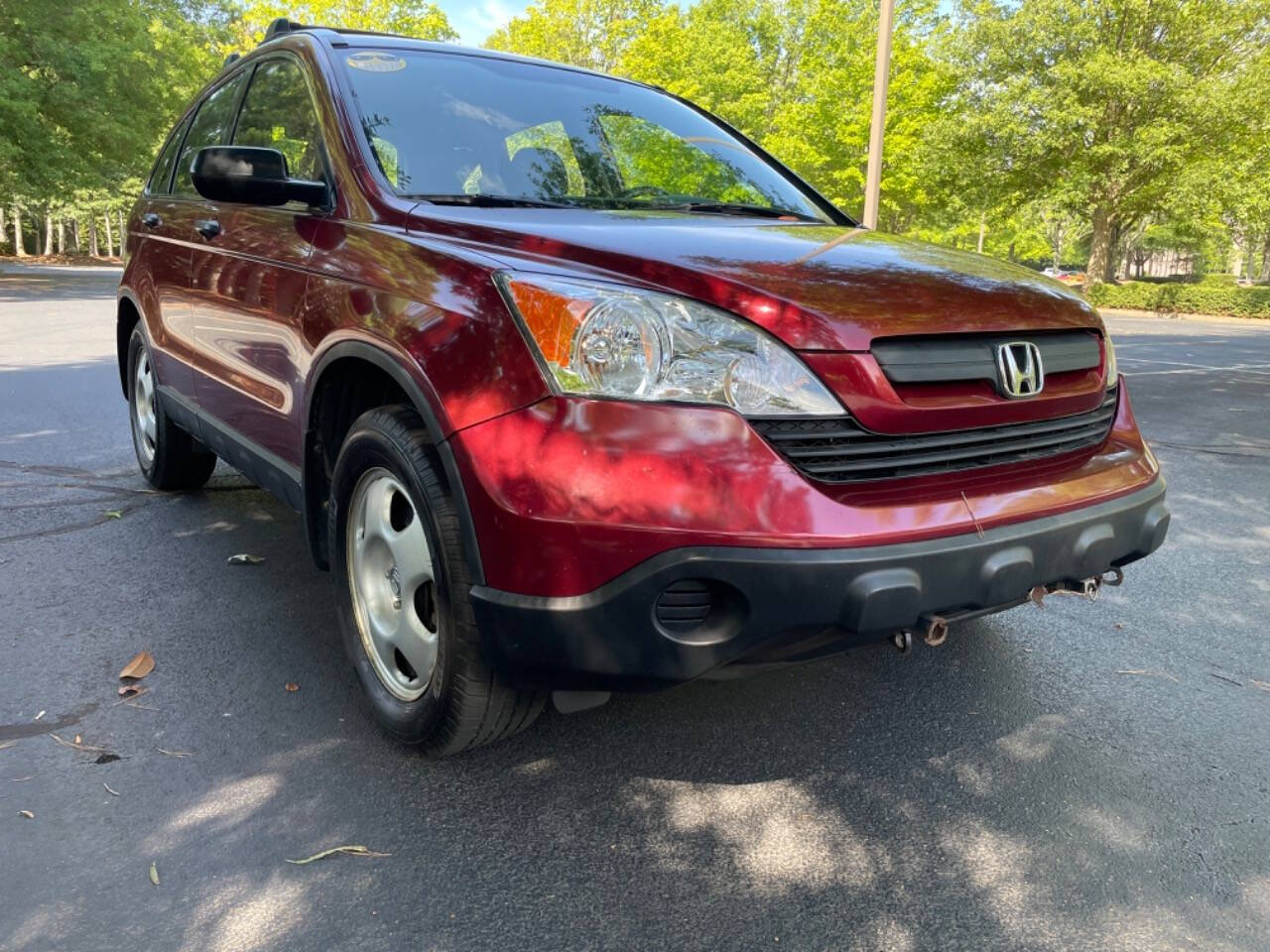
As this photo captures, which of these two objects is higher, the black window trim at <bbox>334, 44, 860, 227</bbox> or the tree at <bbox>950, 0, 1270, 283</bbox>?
the tree at <bbox>950, 0, 1270, 283</bbox>

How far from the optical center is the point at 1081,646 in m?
3.28

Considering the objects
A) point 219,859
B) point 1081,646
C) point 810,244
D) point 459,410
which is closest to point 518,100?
point 810,244

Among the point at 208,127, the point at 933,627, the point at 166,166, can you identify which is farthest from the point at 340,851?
the point at 166,166

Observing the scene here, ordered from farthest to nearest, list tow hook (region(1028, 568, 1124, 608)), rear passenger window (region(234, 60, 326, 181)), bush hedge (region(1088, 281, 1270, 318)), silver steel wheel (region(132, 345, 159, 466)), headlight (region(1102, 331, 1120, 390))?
bush hedge (region(1088, 281, 1270, 318)), silver steel wheel (region(132, 345, 159, 466)), rear passenger window (region(234, 60, 326, 181)), headlight (region(1102, 331, 1120, 390)), tow hook (region(1028, 568, 1124, 608))

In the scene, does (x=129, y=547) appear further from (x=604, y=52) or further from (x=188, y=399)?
(x=604, y=52)

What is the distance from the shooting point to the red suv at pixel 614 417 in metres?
1.88

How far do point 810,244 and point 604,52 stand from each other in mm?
38652

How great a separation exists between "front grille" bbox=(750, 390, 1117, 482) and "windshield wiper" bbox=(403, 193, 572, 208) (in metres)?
1.16

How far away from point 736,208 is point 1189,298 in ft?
105

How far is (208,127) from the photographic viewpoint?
4.29 metres

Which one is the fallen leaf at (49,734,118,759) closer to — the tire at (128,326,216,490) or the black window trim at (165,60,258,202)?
the black window trim at (165,60,258,202)

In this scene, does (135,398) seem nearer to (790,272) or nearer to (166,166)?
(166,166)

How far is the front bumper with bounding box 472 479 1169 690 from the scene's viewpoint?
6.08 ft

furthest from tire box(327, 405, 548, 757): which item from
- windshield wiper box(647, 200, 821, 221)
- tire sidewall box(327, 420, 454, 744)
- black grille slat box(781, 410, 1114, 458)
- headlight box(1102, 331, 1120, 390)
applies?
headlight box(1102, 331, 1120, 390)
